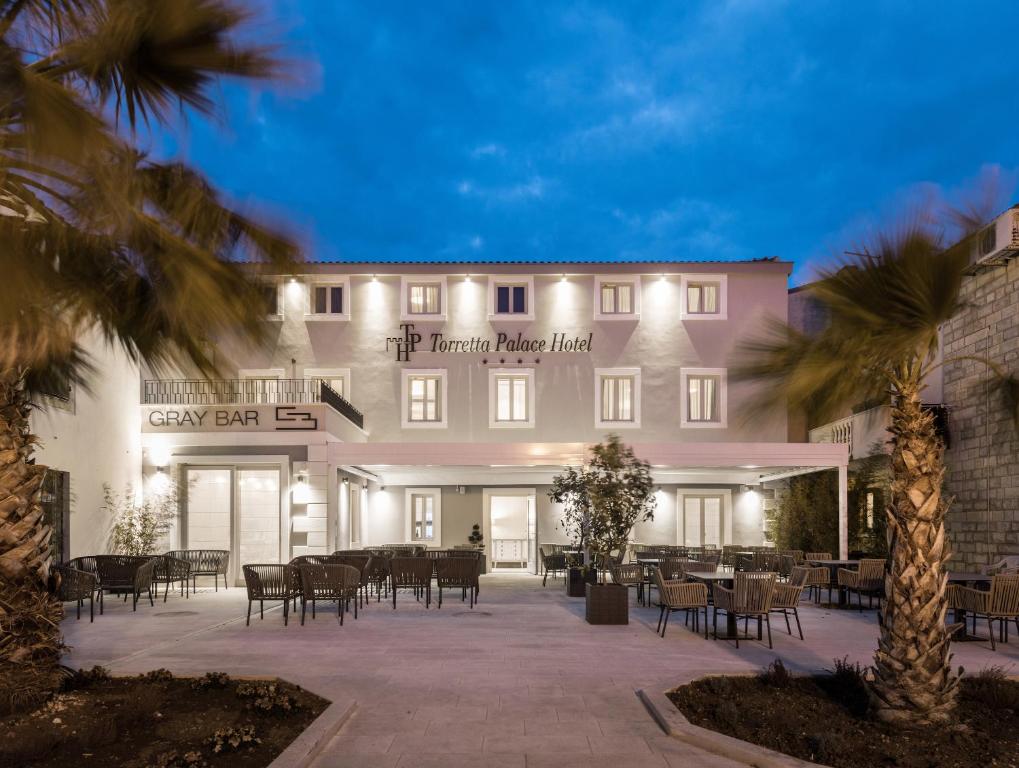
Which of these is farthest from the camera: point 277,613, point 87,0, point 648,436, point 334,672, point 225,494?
point 648,436

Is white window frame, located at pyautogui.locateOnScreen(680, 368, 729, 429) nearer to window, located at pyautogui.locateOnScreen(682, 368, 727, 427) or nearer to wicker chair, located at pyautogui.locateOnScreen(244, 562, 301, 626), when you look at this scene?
window, located at pyautogui.locateOnScreen(682, 368, 727, 427)

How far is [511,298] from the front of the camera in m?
20.9

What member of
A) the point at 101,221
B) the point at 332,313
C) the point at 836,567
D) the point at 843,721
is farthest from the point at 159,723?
the point at 332,313

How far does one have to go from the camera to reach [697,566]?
13117 millimetres

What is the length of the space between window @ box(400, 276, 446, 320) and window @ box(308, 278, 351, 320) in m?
1.37

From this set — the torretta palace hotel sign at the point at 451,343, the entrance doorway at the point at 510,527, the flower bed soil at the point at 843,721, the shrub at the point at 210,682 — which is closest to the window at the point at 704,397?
the torretta palace hotel sign at the point at 451,343

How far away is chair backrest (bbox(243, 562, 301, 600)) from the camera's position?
37.6 feet

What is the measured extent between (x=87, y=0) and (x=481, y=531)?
17.8 m

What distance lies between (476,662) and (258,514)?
947cm

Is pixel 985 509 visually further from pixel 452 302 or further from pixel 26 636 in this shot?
pixel 26 636

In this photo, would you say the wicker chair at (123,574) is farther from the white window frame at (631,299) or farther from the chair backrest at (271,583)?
the white window frame at (631,299)

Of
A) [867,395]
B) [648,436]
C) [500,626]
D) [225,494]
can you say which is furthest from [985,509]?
[225,494]

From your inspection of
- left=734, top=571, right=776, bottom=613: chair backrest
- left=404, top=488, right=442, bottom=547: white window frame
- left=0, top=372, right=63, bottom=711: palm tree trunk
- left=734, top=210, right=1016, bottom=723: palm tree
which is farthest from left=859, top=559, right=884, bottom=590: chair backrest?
left=404, top=488, right=442, bottom=547: white window frame

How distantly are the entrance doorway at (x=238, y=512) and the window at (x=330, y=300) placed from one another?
203 inches
